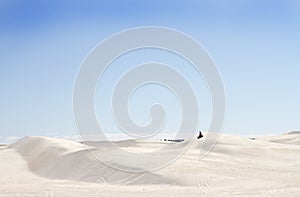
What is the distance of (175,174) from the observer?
16297 mm

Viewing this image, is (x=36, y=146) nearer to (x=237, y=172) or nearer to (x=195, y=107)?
(x=195, y=107)

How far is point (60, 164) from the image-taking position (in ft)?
71.8

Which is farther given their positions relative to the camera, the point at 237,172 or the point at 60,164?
the point at 60,164

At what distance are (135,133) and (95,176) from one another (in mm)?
6522

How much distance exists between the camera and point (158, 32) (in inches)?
792

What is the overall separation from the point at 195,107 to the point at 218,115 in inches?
57.4

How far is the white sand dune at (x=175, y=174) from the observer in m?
13.6

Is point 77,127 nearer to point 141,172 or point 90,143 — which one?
point 141,172

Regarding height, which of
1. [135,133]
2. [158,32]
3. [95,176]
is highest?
[158,32]

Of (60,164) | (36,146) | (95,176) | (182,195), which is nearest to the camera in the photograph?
(182,195)

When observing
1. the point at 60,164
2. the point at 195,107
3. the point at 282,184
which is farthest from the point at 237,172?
the point at 60,164

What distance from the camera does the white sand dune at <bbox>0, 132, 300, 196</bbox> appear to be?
13.6m

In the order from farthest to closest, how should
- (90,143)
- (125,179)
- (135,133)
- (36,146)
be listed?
(90,143) < (36,146) < (135,133) < (125,179)

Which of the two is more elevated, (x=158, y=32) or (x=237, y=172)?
(x=158, y=32)
